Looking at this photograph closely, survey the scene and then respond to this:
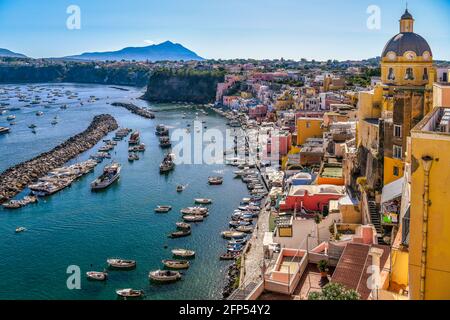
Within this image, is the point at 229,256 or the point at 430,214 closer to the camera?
the point at 430,214

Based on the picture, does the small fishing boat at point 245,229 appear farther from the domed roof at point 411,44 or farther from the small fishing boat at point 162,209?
the domed roof at point 411,44

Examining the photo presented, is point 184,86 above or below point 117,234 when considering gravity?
above

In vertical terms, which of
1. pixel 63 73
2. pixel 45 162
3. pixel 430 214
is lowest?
pixel 45 162

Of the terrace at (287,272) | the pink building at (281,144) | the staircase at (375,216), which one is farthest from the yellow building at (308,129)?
the terrace at (287,272)

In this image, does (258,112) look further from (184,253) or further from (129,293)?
(129,293)

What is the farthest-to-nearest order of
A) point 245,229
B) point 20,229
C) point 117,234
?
point 20,229
point 117,234
point 245,229

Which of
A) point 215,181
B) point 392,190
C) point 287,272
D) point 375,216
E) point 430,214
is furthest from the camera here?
point 215,181

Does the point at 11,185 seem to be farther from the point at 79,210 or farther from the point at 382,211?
the point at 382,211

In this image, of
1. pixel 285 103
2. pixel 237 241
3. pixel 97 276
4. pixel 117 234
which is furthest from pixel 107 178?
pixel 285 103
